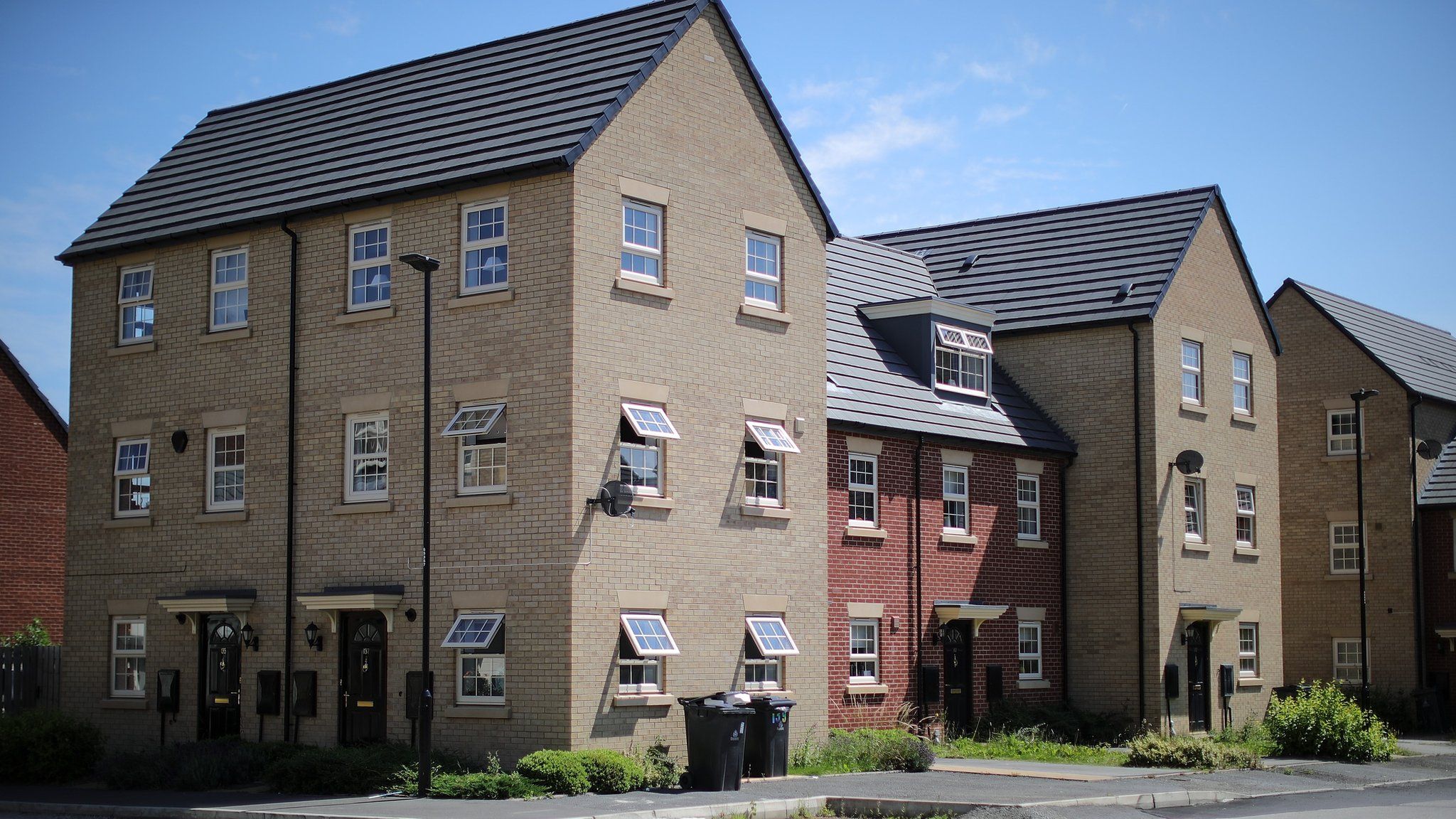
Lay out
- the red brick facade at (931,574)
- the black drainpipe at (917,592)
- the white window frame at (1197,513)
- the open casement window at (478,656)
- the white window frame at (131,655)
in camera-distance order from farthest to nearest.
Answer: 1. the white window frame at (1197,513)
2. the black drainpipe at (917,592)
3. the red brick facade at (931,574)
4. the white window frame at (131,655)
5. the open casement window at (478,656)

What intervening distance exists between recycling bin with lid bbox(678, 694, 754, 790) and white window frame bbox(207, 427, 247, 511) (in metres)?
8.68

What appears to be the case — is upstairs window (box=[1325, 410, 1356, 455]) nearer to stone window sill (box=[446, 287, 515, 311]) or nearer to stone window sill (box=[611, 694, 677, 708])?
stone window sill (box=[611, 694, 677, 708])

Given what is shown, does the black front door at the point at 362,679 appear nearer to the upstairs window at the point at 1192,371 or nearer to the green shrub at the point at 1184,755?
the green shrub at the point at 1184,755

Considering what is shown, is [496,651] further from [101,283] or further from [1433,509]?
→ [1433,509]

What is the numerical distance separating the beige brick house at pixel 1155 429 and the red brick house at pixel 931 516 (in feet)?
2.73

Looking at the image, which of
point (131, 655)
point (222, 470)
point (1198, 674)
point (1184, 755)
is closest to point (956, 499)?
point (1184, 755)

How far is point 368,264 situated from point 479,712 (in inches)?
279

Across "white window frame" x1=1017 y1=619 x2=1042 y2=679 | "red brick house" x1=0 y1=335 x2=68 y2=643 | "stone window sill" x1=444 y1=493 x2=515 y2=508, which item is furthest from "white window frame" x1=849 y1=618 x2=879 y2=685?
"red brick house" x1=0 y1=335 x2=68 y2=643

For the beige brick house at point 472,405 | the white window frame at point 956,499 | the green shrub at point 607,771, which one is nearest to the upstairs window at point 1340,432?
the white window frame at point 956,499

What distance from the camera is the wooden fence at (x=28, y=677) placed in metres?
28.0

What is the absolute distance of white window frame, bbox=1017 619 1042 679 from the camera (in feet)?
103

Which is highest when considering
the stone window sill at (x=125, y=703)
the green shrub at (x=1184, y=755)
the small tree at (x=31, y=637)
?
the small tree at (x=31, y=637)

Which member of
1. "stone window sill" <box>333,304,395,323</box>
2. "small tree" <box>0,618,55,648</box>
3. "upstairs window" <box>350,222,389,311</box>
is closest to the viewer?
"stone window sill" <box>333,304,395,323</box>

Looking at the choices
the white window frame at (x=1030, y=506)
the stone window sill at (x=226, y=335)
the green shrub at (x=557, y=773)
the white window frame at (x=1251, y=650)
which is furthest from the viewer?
the white window frame at (x=1251, y=650)
